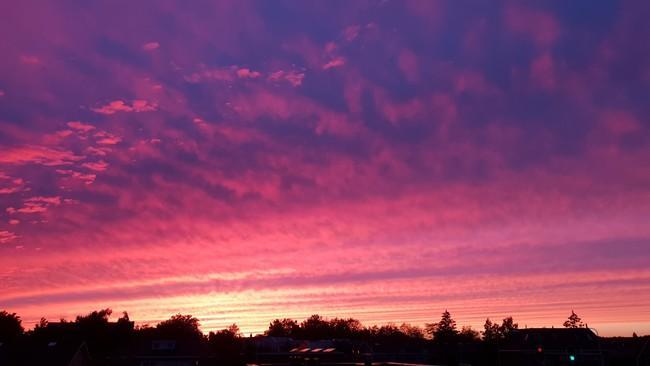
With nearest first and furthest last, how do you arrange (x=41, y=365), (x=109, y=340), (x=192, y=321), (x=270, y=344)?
1. (x=41, y=365)
2. (x=109, y=340)
3. (x=270, y=344)
4. (x=192, y=321)

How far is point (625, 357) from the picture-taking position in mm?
119375

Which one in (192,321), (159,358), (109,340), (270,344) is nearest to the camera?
(159,358)

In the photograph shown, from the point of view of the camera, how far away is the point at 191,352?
108 metres

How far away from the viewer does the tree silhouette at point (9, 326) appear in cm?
13720

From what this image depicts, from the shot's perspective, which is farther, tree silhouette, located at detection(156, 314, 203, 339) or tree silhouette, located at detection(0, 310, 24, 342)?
tree silhouette, located at detection(156, 314, 203, 339)

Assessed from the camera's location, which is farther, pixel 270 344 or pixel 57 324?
pixel 270 344

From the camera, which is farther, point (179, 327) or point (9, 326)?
point (179, 327)

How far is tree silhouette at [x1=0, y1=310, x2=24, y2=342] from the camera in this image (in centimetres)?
13720

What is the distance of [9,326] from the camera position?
5684 inches

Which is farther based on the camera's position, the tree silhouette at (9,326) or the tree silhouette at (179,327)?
the tree silhouette at (179,327)

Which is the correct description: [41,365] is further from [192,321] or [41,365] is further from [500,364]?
[192,321]

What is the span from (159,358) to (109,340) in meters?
41.3

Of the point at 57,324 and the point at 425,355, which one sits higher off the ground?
the point at 57,324

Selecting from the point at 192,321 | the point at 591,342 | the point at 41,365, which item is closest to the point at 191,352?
the point at 41,365
